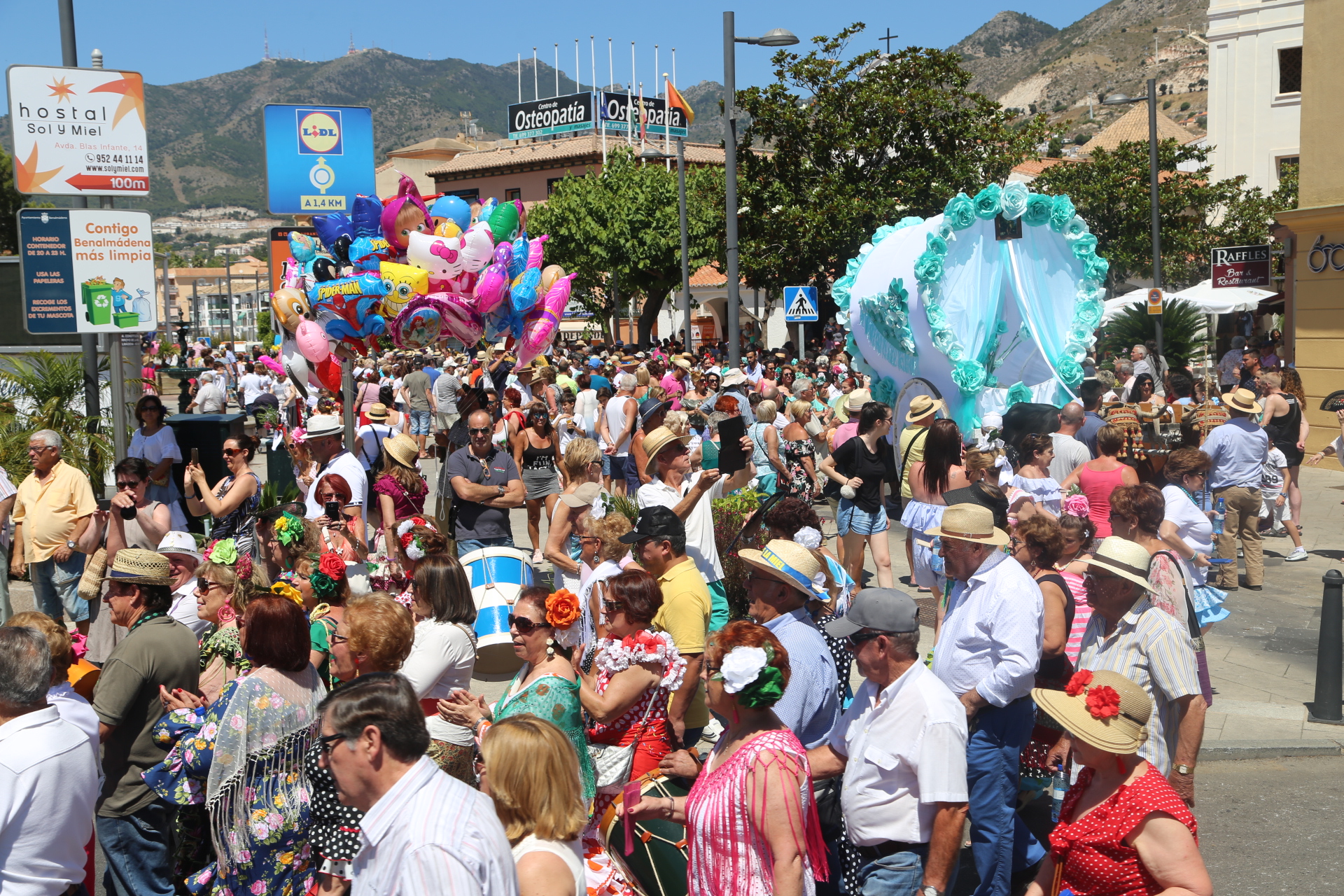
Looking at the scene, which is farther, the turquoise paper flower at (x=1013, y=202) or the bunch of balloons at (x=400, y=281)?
the turquoise paper flower at (x=1013, y=202)

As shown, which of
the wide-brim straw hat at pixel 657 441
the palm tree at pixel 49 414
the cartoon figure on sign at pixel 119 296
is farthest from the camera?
the palm tree at pixel 49 414

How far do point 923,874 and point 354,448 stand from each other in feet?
28.1

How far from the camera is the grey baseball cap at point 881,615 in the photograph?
386 centimetres

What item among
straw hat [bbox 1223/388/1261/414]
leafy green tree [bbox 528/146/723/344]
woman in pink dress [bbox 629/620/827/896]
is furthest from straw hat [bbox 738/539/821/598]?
leafy green tree [bbox 528/146/723/344]

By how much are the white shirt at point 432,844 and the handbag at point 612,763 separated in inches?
57.4

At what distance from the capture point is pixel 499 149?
79.0 m

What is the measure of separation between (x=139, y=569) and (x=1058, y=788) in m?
3.97

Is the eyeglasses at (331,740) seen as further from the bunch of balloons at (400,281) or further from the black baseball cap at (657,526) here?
the bunch of balloons at (400,281)

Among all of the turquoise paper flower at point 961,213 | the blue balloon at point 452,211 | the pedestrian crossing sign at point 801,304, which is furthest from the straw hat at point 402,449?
the pedestrian crossing sign at point 801,304

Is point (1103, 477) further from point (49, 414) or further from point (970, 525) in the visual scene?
point (49, 414)

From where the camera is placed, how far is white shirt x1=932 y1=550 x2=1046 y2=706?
14.8ft

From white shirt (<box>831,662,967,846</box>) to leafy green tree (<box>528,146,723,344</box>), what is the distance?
134 feet

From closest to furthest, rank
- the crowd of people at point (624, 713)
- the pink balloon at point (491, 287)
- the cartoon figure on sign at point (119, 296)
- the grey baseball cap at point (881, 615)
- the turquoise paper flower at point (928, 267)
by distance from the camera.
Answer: the crowd of people at point (624, 713) < the grey baseball cap at point (881, 615) < the pink balloon at point (491, 287) < the cartoon figure on sign at point (119, 296) < the turquoise paper flower at point (928, 267)

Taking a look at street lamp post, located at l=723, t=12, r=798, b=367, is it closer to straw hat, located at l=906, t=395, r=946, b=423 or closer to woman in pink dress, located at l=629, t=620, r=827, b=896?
straw hat, located at l=906, t=395, r=946, b=423
